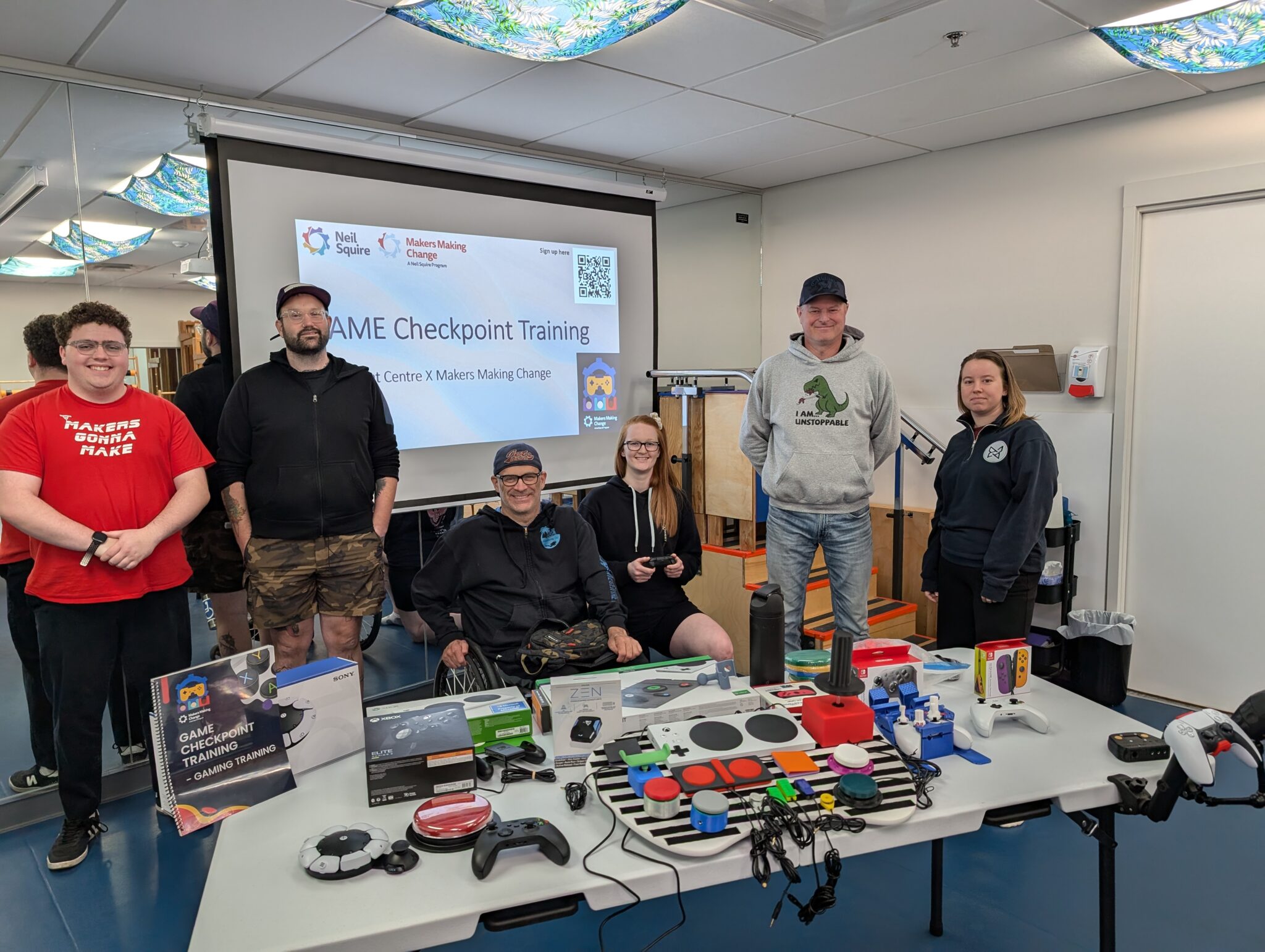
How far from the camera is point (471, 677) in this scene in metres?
2.20

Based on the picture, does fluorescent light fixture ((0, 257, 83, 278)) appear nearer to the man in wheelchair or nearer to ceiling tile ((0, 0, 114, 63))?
ceiling tile ((0, 0, 114, 63))

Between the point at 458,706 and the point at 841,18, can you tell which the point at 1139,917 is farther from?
the point at 841,18

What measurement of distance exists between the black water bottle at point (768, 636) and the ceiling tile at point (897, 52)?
6.08 ft

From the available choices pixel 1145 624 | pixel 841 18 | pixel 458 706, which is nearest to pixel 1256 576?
pixel 1145 624

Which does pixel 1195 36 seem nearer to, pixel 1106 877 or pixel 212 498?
pixel 1106 877

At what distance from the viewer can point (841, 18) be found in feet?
8.09

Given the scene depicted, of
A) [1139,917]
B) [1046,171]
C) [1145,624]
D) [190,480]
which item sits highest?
[1046,171]

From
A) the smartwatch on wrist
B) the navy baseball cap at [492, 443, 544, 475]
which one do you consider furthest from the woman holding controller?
the smartwatch on wrist

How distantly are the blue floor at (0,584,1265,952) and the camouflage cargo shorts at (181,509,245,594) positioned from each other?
2.75 feet

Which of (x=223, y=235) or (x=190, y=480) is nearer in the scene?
(x=190, y=480)

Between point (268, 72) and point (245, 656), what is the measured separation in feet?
7.45

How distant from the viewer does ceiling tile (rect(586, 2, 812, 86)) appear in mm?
2467

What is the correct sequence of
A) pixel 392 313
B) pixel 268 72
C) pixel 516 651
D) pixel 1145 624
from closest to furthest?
pixel 516 651 → pixel 268 72 → pixel 392 313 → pixel 1145 624

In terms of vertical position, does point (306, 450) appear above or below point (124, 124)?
below
